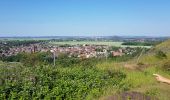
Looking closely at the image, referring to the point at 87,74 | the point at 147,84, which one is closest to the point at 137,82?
the point at 147,84

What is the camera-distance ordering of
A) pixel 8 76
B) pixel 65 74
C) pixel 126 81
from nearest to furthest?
pixel 8 76 → pixel 65 74 → pixel 126 81

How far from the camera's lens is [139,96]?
979cm

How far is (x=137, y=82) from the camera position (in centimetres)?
1525

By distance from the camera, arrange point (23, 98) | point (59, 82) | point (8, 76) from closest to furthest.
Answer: point (23, 98)
point (8, 76)
point (59, 82)

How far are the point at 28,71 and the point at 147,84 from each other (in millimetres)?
5677

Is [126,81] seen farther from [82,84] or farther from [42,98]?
[42,98]

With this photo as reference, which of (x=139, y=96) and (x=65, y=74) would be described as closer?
(x=139, y=96)

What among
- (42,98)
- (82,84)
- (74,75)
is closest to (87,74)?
(74,75)

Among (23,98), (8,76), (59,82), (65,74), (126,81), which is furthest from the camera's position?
(126,81)

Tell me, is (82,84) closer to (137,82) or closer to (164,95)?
(164,95)

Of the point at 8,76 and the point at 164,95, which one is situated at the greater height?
the point at 8,76

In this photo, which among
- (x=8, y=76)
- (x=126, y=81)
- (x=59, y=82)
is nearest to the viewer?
(x=8, y=76)

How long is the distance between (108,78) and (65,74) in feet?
6.66

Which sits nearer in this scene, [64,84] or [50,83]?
[64,84]
